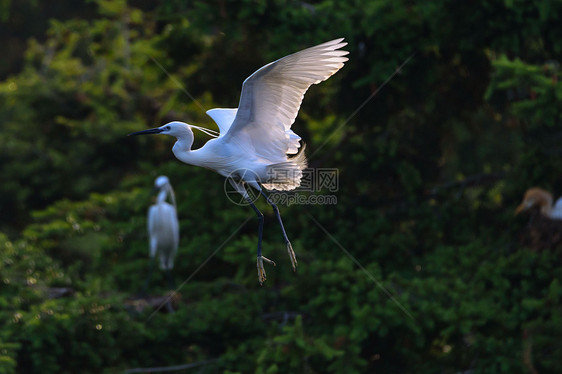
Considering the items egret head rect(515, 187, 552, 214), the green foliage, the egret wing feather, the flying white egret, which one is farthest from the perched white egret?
the egret wing feather

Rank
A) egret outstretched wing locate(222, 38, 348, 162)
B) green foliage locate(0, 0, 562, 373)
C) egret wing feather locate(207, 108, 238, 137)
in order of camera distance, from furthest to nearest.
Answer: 1. green foliage locate(0, 0, 562, 373)
2. egret wing feather locate(207, 108, 238, 137)
3. egret outstretched wing locate(222, 38, 348, 162)

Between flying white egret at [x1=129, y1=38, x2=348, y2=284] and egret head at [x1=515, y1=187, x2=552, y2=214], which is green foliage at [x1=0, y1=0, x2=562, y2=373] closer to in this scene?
egret head at [x1=515, y1=187, x2=552, y2=214]

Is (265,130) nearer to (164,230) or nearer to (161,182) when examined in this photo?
(161,182)

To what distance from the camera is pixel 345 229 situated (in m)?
5.48

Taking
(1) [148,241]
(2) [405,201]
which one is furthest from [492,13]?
(1) [148,241]

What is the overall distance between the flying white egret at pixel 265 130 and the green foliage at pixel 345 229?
1162 millimetres

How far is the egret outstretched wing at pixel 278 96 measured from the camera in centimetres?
304

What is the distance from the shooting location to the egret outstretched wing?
3.04 meters

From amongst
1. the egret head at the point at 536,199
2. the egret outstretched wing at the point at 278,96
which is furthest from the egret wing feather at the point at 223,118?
the egret head at the point at 536,199

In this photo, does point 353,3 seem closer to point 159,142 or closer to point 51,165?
point 159,142

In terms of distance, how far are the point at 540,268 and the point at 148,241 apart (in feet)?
10.6

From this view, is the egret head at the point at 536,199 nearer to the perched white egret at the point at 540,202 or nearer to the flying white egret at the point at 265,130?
the perched white egret at the point at 540,202

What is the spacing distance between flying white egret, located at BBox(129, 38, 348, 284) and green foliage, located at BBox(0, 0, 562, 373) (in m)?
1.16

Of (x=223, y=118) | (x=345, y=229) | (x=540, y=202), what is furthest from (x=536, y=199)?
(x=223, y=118)
